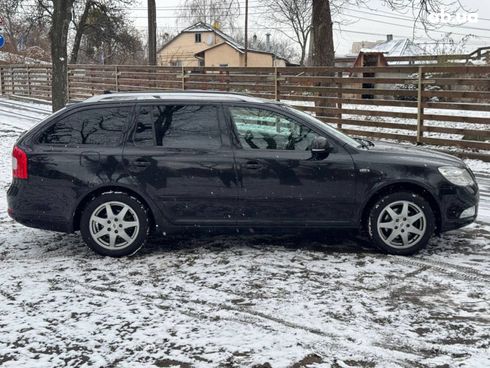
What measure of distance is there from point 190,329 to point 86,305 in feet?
3.07

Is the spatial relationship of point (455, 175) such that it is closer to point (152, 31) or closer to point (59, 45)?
point (59, 45)

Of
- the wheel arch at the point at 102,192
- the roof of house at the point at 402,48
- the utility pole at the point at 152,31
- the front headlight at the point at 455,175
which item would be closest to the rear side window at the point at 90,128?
the wheel arch at the point at 102,192

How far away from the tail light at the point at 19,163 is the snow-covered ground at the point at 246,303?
803mm

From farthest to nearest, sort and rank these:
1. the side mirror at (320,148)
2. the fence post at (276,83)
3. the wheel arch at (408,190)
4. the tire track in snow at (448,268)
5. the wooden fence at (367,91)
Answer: the fence post at (276,83)
the wooden fence at (367,91)
the wheel arch at (408,190)
the side mirror at (320,148)
the tire track in snow at (448,268)

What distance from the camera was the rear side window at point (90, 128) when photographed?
553 cm

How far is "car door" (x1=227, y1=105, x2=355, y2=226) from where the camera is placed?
5.41 meters

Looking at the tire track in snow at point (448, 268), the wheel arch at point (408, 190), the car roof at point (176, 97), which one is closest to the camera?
the tire track in snow at point (448, 268)

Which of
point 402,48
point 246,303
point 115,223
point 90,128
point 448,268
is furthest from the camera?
point 402,48

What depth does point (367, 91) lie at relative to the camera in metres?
13.3

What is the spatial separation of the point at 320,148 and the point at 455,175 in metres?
1.34

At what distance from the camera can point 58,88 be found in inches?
569

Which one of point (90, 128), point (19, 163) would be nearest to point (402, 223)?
point (90, 128)

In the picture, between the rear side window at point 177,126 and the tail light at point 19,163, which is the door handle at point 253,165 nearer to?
the rear side window at point 177,126

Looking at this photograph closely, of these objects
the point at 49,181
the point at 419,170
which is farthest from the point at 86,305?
the point at 419,170
